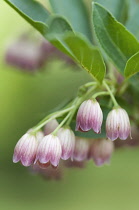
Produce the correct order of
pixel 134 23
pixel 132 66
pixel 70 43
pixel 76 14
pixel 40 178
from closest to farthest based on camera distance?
1. pixel 70 43
2. pixel 132 66
3. pixel 134 23
4. pixel 76 14
5. pixel 40 178

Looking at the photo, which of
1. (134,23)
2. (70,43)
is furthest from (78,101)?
(134,23)

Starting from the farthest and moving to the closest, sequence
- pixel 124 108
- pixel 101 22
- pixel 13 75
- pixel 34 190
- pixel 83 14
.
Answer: pixel 34 190
pixel 13 75
pixel 83 14
pixel 124 108
pixel 101 22

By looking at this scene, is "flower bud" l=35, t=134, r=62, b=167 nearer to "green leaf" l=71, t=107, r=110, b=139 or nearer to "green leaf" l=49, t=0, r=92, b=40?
"green leaf" l=71, t=107, r=110, b=139

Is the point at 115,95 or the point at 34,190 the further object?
the point at 34,190

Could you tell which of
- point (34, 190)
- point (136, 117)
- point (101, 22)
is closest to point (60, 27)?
point (101, 22)

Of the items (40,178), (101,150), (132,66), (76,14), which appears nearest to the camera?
(132,66)

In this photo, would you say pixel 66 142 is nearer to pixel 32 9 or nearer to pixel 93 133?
pixel 93 133

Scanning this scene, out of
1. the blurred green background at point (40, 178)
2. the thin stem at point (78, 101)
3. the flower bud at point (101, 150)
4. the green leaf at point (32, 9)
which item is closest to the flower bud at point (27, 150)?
the thin stem at point (78, 101)

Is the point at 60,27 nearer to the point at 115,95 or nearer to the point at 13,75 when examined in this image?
the point at 115,95
